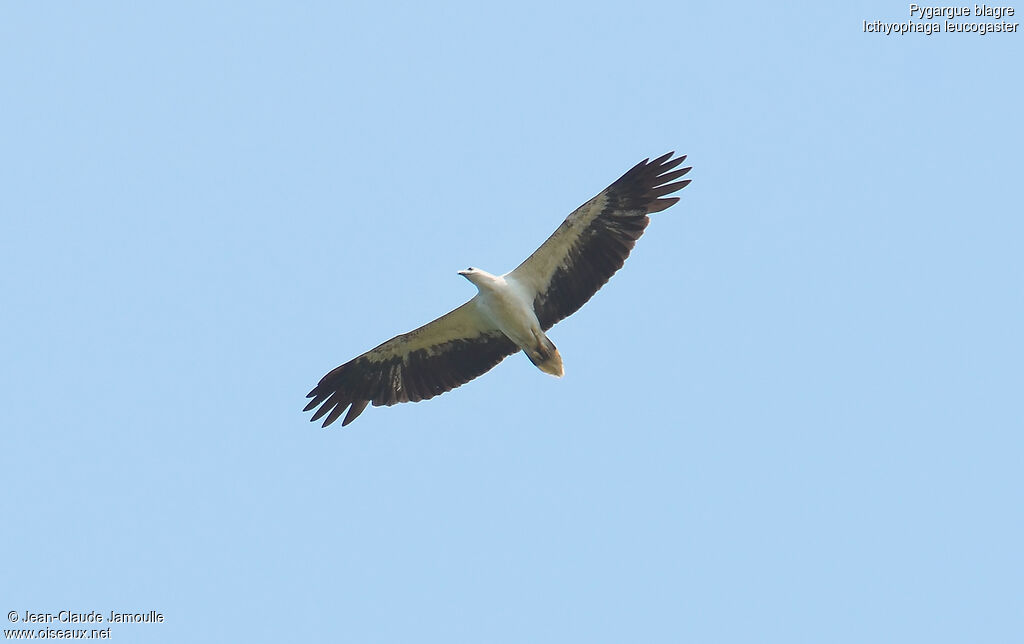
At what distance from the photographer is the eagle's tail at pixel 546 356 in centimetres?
2400

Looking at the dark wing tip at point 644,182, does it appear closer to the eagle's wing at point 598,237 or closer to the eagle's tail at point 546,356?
the eagle's wing at point 598,237

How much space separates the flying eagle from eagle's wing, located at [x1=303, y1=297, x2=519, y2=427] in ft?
0.06

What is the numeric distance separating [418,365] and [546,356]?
2.78 m

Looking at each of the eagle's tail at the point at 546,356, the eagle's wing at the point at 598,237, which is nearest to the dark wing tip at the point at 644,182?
the eagle's wing at the point at 598,237

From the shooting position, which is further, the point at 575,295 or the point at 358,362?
the point at 358,362

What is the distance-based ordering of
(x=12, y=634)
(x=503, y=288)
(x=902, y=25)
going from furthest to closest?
1. (x=902, y=25)
2. (x=503, y=288)
3. (x=12, y=634)

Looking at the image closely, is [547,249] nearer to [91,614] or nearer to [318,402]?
[318,402]

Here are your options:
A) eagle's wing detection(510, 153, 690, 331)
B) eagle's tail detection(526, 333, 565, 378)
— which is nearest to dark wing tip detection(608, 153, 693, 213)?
eagle's wing detection(510, 153, 690, 331)

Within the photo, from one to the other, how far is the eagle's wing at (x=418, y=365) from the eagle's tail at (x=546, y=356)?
91cm

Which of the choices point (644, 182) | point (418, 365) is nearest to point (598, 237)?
point (644, 182)

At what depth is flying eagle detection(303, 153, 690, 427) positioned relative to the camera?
23641 millimetres

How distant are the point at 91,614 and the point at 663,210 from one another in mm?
11862

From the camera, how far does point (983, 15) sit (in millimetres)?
26094

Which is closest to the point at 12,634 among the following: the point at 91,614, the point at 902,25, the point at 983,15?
the point at 91,614
